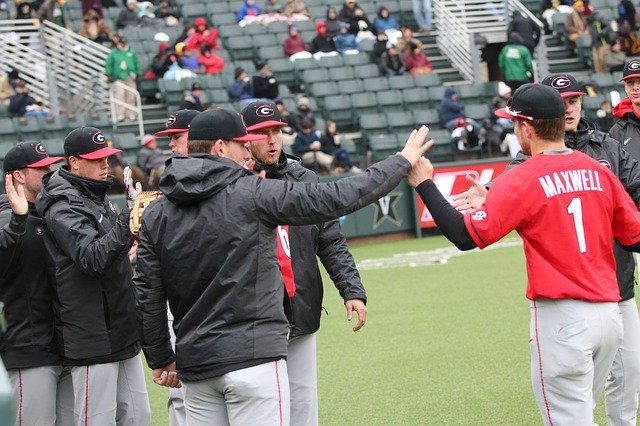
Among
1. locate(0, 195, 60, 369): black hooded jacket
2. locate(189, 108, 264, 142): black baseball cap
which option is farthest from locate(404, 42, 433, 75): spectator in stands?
locate(189, 108, 264, 142): black baseball cap

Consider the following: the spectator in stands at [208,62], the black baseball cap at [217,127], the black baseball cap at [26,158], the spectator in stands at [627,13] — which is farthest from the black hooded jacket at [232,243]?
the spectator in stands at [627,13]

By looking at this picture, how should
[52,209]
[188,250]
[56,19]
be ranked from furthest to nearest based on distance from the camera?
[56,19]
[52,209]
[188,250]

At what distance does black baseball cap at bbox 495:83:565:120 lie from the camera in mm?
5152

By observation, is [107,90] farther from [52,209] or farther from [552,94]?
[552,94]

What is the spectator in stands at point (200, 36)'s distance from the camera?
77.3 feet

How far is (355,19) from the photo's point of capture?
2564 centimetres

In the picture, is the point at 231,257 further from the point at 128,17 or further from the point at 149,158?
the point at 128,17

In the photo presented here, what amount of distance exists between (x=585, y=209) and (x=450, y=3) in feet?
75.9

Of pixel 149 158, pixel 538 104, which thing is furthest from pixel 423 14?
pixel 538 104

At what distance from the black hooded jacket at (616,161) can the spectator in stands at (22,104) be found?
1625 centimetres

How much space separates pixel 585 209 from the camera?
201 inches

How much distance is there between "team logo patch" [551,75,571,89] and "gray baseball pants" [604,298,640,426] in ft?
4.21

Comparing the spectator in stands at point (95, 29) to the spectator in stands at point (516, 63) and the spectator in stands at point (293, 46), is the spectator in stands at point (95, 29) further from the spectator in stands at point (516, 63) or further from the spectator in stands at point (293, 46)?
the spectator in stands at point (516, 63)

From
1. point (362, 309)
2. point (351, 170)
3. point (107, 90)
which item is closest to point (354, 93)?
point (351, 170)
